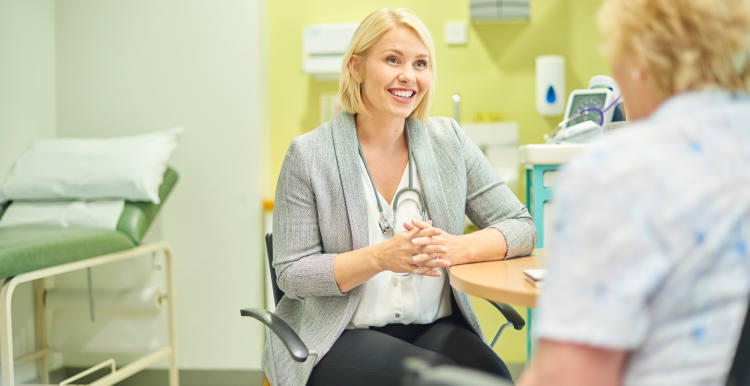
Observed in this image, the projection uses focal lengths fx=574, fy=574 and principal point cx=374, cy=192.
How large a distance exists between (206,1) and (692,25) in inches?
100

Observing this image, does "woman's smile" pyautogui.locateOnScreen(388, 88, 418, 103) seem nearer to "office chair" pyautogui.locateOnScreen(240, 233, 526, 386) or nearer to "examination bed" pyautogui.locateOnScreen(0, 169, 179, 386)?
"office chair" pyautogui.locateOnScreen(240, 233, 526, 386)

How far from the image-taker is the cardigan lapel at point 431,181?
1.53 meters

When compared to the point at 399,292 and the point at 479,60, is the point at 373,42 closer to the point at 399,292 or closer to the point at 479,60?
the point at 399,292

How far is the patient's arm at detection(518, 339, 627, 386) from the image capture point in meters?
0.57

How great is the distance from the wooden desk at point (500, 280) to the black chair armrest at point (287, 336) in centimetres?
35

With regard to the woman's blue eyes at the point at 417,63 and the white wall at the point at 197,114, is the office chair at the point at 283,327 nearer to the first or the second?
the woman's blue eyes at the point at 417,63

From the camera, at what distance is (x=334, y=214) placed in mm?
1496

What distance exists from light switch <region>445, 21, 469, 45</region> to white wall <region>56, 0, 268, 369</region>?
915 mm

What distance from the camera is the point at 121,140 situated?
2.47 m

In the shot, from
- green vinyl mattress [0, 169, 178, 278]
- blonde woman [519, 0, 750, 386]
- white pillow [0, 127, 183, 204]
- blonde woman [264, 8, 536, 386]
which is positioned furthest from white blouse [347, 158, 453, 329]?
white pillow [0, 127, 183, 204]

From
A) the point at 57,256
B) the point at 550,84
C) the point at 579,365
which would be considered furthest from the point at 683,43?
the point at 550,84

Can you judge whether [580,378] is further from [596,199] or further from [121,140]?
[121,140]

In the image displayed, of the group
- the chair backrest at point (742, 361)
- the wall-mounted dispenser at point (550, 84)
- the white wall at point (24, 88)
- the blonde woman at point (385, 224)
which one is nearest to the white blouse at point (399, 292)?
the blonde woman at point (385, 224)

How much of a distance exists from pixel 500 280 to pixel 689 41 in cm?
60
